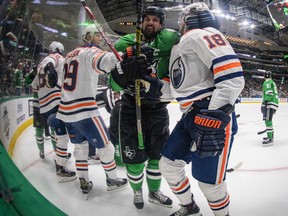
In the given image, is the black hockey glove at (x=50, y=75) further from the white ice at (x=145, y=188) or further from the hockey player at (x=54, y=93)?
the white ice at (x=145, y=188)

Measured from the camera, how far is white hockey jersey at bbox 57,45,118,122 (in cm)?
73

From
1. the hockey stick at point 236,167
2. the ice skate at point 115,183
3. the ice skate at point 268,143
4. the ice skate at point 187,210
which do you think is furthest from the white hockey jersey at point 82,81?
the ice skate at point 268,143

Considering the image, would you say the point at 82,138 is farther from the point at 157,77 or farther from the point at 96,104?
the point at 157,77

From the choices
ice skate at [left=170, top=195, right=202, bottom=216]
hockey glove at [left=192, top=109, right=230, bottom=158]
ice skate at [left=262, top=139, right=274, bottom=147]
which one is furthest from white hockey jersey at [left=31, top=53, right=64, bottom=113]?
ice skate at [left=262, top=139, right=274, bottom=147]

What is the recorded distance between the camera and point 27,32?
70 centimetres

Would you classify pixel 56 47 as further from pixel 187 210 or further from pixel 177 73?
pixel 187 210

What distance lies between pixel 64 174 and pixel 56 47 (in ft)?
1.16

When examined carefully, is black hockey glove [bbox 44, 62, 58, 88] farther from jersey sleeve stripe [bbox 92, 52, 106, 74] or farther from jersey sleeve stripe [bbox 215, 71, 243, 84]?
jersey sleeve stripe [bbox 215, 71, 243, 84]

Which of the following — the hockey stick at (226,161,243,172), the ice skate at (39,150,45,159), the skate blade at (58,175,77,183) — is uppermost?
the ice skate at (39,150,45,159)

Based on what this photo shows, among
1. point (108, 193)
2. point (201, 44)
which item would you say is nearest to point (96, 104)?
point (108, 193)

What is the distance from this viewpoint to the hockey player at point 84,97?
0.73m

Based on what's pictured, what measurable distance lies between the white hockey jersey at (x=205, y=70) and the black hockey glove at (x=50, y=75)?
430 mm

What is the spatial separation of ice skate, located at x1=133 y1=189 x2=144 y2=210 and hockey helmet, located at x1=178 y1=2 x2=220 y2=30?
0.59 meters

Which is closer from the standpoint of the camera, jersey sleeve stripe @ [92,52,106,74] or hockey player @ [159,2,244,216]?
jersey sleeve stripe @ [92,52,106,74]
